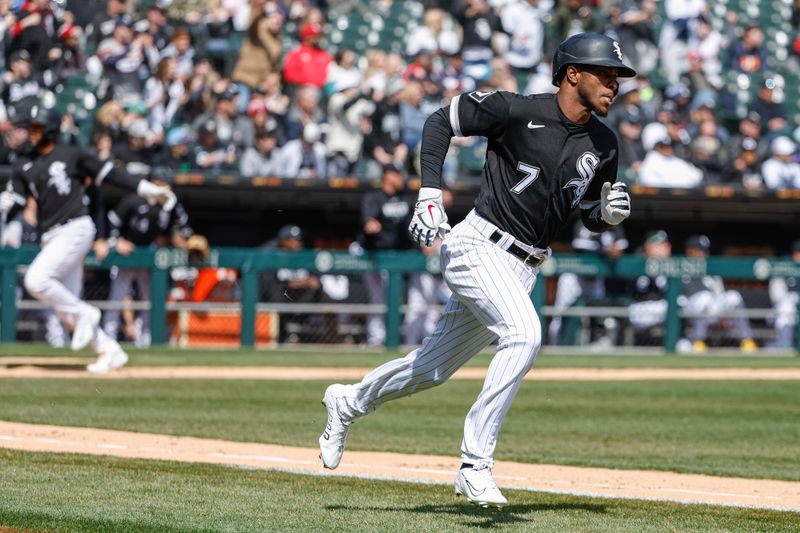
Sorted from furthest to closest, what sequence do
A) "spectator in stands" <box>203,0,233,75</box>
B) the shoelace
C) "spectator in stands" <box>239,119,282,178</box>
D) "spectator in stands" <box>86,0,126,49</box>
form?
"spectator in stands" <box>203,0,233,75</box> < "spectator in stands" <box>86,0,126,49</box> < "spectator in stands" <box>239,119,282,178</box> < the shoelace

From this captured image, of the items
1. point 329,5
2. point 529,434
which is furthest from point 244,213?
point 529,434

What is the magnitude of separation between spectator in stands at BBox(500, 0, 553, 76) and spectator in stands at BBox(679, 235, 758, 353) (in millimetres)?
3818

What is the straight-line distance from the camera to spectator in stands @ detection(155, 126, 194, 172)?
16.2 m

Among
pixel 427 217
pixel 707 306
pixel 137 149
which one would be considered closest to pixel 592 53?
pixel 427 217

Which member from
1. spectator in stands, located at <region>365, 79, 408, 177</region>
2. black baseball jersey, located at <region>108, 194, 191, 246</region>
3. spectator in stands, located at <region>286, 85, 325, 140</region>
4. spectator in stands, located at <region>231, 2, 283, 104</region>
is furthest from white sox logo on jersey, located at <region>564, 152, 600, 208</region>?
spectator in stands, located at <region>231, 2, 283, 104</region>

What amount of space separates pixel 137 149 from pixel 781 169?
8.41 m

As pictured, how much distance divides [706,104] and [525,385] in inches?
307

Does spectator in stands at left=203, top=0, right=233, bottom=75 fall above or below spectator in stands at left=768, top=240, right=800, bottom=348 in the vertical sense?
above

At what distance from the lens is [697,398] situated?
12211 mm

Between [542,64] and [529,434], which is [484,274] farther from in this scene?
[542,64]

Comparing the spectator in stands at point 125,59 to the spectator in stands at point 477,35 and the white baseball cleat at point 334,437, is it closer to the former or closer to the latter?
the spectator in stands at point 477,35

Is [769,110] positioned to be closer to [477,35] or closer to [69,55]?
[477,35]

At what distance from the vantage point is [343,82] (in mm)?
17766

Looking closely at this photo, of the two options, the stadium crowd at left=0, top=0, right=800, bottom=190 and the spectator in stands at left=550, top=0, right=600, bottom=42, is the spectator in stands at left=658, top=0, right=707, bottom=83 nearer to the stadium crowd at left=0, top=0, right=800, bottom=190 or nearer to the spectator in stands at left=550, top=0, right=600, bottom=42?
the stadium crowd at left=0, top=0, right=800, bottom=190
